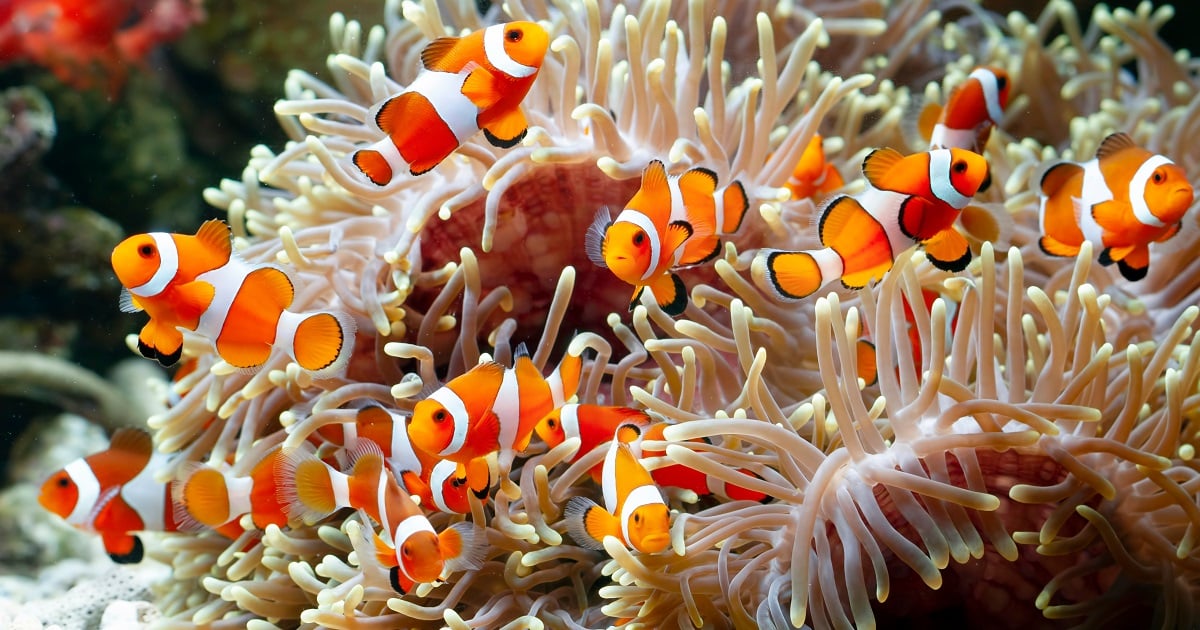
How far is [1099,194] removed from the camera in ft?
4.64

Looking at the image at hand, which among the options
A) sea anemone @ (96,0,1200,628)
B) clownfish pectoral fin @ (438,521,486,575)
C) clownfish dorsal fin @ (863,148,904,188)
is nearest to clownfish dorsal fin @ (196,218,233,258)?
sea anemone @ (96,0,1200,628)

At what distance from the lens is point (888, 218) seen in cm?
120

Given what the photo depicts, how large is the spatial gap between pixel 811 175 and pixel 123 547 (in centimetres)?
154

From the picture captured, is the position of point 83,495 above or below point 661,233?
below

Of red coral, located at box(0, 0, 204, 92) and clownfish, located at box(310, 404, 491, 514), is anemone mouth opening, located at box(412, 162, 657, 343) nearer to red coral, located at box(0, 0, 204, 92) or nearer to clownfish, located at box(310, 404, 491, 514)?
clownfish, located at box(310, 404, 491, 514)

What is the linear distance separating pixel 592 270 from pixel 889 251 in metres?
0.60

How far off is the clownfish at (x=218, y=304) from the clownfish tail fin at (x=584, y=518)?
1.33ft

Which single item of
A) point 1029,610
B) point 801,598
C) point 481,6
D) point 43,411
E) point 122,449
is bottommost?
point 43,411

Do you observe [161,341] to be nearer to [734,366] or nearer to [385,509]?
[385,509]

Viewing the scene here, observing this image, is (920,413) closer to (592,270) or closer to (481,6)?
(592,270)

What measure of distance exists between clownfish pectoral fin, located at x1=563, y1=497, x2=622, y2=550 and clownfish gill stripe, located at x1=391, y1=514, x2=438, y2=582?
0.64ft

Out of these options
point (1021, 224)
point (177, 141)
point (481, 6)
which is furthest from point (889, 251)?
point (177, 141)

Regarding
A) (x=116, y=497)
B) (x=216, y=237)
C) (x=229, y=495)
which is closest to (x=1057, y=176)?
(x=216, y=237)

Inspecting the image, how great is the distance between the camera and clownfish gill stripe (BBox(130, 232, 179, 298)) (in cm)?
118
